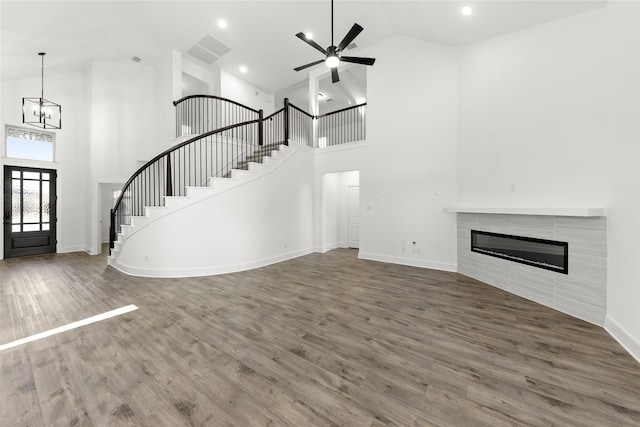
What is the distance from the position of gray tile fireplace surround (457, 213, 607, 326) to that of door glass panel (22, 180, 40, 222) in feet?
35.5

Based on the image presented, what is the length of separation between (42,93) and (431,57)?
32.1 ft

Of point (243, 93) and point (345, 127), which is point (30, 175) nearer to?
point (243, 93)

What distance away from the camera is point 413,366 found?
2014 mm

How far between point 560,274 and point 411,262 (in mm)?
2479

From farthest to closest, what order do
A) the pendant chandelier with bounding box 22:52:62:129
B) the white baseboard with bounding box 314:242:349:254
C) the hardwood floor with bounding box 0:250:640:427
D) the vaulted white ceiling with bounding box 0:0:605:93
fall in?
the white baseboard with bounding box 314:242:349:254
the pendant chandelier with bounding box 22:52:62:129
the vaulted white ceiling with bounding box 0:0:605:93
the hardwood floor with bounding box 0:250:640:427

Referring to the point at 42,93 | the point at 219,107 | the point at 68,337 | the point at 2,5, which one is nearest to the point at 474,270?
the point at 68,337

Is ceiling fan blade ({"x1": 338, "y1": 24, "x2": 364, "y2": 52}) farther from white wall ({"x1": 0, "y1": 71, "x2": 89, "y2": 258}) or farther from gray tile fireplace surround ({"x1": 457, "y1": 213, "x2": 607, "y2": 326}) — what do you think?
white wall ({"x1": 0, "y1": 71, "x2": 89, "y2": 258})

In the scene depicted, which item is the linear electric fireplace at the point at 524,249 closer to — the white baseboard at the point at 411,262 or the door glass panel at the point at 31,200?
the white baseboard at the point at 411,262

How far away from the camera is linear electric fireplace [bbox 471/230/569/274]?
128 inches

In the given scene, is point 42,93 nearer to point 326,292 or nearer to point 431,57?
point 326,292

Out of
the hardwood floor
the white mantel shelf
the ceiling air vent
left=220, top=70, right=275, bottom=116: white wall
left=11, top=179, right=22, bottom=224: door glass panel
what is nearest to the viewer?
A: the hardwood floor

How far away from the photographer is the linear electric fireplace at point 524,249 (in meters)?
3.25

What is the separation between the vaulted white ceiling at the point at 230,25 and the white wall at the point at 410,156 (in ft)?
1.67

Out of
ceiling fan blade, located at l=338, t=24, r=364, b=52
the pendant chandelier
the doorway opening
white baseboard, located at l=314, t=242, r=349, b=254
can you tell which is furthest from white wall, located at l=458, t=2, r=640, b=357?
the pendant chandelier
